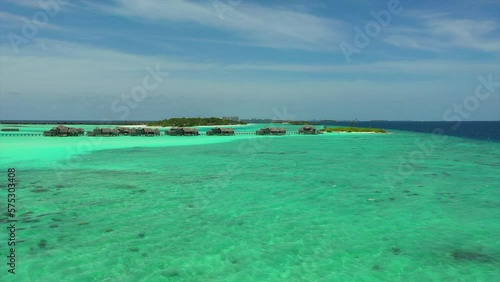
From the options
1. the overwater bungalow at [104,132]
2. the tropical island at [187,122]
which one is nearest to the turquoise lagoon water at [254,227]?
the overwater bungalow at [104,132]

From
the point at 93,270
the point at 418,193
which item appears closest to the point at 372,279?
the point at 93,270

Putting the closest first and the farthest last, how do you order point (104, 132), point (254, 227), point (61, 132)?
point (254, 227) < point (61, 132) < point (104, 132)

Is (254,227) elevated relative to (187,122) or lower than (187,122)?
lower

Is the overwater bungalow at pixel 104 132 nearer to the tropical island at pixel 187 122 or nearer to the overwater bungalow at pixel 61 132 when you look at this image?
the overwater bungalow at pixel 61 132

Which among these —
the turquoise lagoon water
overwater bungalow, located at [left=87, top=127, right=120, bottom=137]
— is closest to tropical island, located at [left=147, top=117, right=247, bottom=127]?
overwater bungalow, located at [left=87, top=127, right=120, bottom=137]

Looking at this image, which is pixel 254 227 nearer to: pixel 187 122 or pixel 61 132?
pixel 61 132

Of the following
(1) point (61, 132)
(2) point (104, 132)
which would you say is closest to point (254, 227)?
(2) point (104, 132)

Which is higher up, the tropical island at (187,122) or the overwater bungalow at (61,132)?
the tropical island at (187,122)

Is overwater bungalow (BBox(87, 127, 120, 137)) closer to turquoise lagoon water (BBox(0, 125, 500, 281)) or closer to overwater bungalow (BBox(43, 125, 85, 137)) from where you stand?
overwater bungalow (BBox(43, 125, 85, 137))

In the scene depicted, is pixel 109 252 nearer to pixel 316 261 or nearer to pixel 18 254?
pixel 18 254
